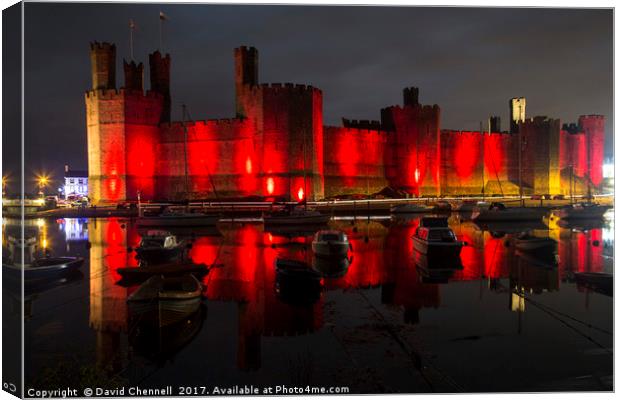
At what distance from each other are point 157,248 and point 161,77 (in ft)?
93.4

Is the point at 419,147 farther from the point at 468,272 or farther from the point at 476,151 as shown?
the point at 468,272

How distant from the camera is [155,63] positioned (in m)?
41.2

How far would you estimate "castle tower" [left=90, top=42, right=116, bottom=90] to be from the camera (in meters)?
37.4

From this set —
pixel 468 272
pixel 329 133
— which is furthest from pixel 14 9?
pixel 329 133

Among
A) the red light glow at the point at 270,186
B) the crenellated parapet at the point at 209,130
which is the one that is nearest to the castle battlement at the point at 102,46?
the crenellated parapet at the point at 209,130

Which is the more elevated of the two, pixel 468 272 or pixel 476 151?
pixel 476 151

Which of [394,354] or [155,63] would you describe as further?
[155,63]

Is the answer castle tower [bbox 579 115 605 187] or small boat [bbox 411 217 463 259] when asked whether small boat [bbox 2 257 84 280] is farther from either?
castle tower [bbox 579 115 605 187]

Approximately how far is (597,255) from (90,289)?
1570 cm

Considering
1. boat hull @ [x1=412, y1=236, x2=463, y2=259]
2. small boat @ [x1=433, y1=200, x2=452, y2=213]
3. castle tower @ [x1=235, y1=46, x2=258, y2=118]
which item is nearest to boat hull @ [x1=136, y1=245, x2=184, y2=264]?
boat hull @ [x1=412, y1=236, x2=463, y2=259]

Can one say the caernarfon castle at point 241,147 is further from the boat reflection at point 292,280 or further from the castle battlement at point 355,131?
the boat reflection at point 292,280

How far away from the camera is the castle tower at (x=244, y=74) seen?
36969 mm

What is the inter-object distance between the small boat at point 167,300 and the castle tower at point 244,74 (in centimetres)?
2776

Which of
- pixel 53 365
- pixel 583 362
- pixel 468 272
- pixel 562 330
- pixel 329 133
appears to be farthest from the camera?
pixel 329 133
